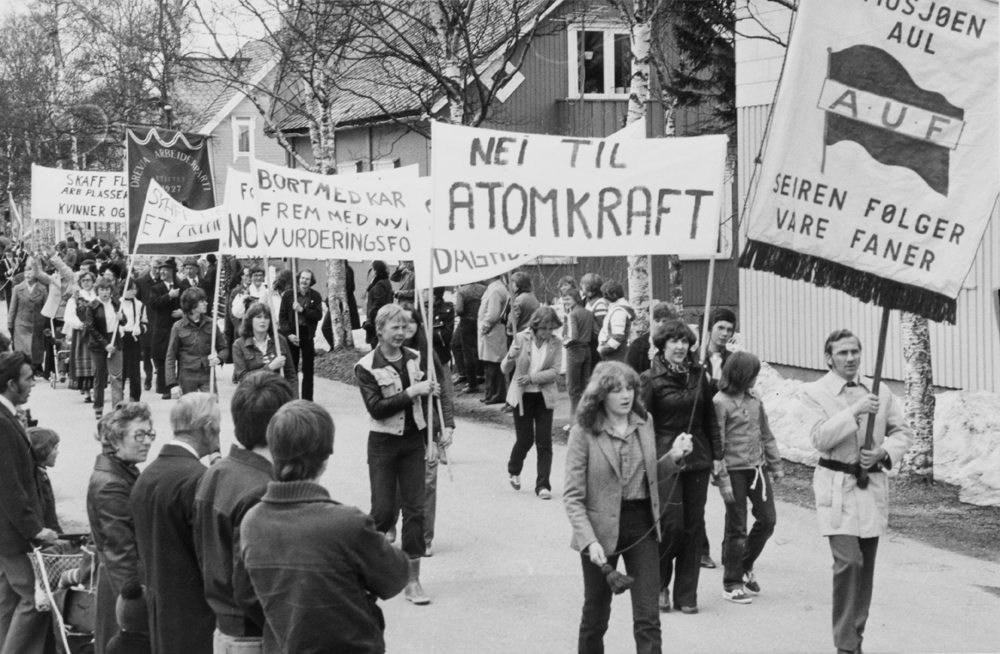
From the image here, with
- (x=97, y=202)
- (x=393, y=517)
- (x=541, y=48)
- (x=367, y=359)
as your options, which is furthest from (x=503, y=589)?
(x=541, y=48)

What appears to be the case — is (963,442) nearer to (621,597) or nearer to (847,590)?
(621,597)

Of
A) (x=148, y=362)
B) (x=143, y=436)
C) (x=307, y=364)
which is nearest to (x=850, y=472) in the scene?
(x=143, y=436)

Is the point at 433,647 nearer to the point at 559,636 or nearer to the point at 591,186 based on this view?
the point at 559,636

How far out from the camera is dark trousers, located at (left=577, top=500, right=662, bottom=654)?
21.4 feet

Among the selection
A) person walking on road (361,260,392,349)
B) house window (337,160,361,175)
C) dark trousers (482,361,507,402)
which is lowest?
dark trousers (482,361,507,402)

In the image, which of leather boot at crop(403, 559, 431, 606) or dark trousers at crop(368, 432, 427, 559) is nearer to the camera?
dark trousers at crop(368, 432, 427, 559)

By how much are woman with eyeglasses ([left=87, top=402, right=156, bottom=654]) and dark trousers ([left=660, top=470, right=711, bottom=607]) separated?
341 centimetres

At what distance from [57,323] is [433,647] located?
50.2 feet

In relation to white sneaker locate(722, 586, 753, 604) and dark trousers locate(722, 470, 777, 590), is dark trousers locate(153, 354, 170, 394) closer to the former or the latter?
dark trousers locate(722, 470, 777, 590)

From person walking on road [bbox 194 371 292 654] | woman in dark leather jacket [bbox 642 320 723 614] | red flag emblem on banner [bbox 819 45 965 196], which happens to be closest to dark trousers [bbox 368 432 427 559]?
woman in dark leather jacket [bbox 642 320 723 614]

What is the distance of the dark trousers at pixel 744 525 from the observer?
28.6ft

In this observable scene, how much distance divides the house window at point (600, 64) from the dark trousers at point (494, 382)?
40.5ft

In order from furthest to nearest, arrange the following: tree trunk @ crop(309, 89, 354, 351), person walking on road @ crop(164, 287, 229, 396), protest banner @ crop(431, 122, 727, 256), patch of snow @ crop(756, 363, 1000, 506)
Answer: tree trunk @ crop(309, 89, 354, 351) < person walking on road @ crop(164, 287, 229, 396) < patch of snow @ crop(756, 363, 1000, 506) < protest banner @ crop(431, 122, 727, 256)

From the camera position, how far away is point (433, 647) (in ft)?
25.7
